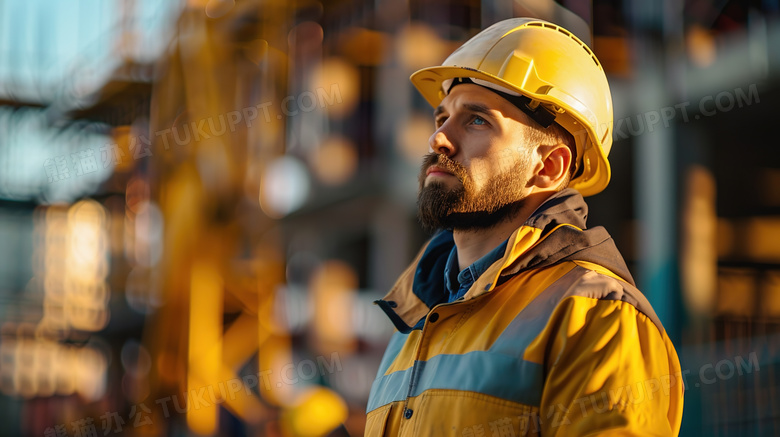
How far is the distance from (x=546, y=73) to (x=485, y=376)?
1056mm

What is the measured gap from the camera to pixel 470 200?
101 inches

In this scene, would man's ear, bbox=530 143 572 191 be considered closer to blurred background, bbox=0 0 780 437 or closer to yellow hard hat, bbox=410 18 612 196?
yellow hard hat, bbox=410 18 612 196

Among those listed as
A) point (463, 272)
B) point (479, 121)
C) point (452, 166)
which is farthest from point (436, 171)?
point (463, 272)

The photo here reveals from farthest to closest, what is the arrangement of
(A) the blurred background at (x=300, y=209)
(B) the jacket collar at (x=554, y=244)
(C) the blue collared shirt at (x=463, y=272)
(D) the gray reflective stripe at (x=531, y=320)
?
(A) the blurred background at (x=300, y=209)
(C) the blue collared shirt at (x=463, y=272)
(B) the jacket collar at (x=554, y=244)
(D) the gray reflective stripe at (x=531, y=320)

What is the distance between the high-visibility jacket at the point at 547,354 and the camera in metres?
1.98

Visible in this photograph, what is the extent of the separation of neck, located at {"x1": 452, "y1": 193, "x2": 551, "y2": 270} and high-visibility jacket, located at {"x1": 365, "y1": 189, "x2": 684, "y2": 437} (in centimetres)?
17

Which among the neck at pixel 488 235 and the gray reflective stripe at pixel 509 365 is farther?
the neck at pixel 488 235

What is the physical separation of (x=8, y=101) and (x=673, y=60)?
53.4ft

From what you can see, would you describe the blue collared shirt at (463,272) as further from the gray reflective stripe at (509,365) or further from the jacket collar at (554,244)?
the gray reflective stripe at (509,365)

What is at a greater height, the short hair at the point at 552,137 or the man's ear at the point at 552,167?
the short hair at the point at 552,137

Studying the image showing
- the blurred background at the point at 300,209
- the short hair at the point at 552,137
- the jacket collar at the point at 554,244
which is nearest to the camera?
the jacket collar at the point at 554,244

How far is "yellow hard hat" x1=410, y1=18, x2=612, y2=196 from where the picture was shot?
2627mm

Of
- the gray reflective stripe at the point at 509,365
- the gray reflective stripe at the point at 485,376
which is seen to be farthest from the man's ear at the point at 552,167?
the gray reflective stripe at the point at 485,376

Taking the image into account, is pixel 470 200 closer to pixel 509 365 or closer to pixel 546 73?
pixel 546 73
